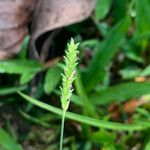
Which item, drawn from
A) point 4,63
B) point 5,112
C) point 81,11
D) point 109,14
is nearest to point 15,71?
point 4,63

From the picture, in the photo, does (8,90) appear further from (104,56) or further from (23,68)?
(104,56)

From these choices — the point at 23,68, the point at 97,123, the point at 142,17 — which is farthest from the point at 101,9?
the point at 97,123

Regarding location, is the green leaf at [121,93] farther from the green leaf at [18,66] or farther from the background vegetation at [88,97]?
the green leaf at [18,66]

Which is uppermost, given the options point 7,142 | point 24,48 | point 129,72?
point 24,48

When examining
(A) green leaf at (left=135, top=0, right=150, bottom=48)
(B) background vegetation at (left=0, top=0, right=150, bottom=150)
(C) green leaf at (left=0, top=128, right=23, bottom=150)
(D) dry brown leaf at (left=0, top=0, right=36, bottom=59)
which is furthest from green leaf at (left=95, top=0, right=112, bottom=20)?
(C) green leaf at (left=0, top=128, right=23, bottom=150)

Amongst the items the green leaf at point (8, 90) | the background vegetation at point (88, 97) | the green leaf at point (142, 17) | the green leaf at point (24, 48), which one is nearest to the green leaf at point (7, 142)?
the background vegetation at point (88, 97)

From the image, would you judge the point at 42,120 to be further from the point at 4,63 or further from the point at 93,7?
→ the point at 93,7
